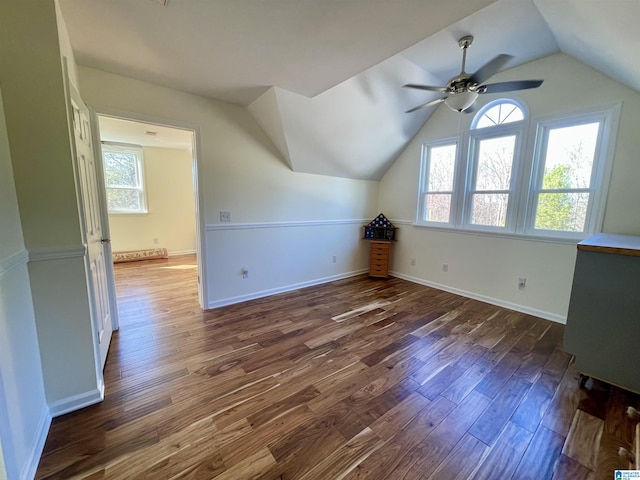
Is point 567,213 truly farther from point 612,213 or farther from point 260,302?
point 260,302

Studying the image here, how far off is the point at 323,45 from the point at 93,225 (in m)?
2.27

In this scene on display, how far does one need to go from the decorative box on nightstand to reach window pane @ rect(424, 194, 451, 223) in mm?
638

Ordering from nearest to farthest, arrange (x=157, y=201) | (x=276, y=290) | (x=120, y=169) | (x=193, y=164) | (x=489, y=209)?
1. (x=193, y=164)
2. (x=489, y=209)
3. (x=276, y=290)
4. (x=120, y=169)
5. (x=157, y=201)

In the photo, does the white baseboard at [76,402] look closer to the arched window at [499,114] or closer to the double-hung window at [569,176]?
the double-hung window at [569,176]

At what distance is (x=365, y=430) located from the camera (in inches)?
58.1

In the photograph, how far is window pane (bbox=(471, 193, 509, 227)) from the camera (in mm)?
3287

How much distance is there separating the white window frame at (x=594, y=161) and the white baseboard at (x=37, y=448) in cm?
443

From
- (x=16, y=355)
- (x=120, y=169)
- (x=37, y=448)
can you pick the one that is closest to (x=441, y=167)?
(x=16, y=355)

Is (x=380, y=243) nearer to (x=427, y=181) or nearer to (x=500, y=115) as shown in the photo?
(x=427, y=181)

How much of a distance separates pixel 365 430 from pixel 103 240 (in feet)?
9.04

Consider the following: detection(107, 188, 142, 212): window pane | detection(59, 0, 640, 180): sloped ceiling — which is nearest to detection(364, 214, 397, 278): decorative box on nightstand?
detection(59, 0, 640, 180): sloped ceiling

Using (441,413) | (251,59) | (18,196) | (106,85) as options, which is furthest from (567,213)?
(106,85)

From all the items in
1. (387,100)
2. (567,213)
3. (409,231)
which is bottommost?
(409,231)

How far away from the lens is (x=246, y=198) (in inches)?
126
